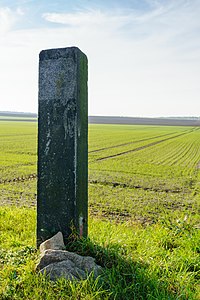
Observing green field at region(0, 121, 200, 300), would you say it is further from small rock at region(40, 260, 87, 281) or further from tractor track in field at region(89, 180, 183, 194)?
tractor track in field at region(89, 180, 183, 194)

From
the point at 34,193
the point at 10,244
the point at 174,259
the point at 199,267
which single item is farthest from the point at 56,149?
the point at 34,193

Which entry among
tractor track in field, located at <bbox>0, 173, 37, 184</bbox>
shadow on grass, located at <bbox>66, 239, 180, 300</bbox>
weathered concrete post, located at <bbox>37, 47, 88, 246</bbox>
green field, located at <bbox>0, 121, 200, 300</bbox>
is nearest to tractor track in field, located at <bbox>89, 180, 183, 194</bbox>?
green field, located at <bbox>0, 121, 200, 300</bbox>

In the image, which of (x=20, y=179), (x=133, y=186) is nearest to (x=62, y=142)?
(x=133, y=186)

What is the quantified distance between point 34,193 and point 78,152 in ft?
18.6

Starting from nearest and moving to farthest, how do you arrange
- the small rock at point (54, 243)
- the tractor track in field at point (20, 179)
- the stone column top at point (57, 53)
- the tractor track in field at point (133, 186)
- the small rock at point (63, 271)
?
the small rock at point (63, 271) < the small rock at point (54, 243) < the stone column top at point (57, 53) < the tractor track in field at point (133, 186) < the tractor track in field at point (20, 179)

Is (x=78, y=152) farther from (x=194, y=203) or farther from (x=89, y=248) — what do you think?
(x=194, y=203)

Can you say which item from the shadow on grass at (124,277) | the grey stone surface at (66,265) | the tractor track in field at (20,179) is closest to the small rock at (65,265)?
the grey stone surface at (66,265)

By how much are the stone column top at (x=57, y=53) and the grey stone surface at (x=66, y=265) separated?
202 cm

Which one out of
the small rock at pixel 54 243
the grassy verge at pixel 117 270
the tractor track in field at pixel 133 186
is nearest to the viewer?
the grassy verge at pixel 117 270

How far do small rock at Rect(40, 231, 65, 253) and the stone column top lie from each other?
1.93 meters

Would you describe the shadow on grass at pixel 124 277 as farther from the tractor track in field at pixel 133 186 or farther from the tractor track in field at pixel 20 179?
the tractor track in field at pixel 20 179

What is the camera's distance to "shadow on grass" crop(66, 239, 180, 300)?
2.66 m

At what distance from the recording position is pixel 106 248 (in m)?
3.28

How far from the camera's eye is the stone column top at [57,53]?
339cm
